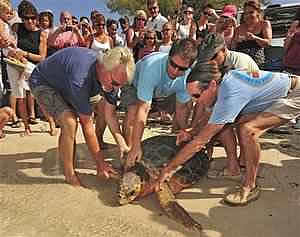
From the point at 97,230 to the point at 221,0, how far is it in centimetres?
2372

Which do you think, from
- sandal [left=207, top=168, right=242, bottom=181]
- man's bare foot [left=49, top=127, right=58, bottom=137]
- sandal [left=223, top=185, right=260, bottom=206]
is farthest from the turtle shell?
man's bare foot [left=49, top=127, right=58, bottom=137]

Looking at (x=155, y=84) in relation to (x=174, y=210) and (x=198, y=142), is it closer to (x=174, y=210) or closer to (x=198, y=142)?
(x=198, y=142)

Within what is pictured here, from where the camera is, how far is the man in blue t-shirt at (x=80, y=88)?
8.34 feet

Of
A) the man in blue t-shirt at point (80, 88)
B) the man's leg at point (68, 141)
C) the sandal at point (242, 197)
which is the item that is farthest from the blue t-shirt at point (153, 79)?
the sandal at point (242, 197)

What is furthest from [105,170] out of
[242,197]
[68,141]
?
[242,197]

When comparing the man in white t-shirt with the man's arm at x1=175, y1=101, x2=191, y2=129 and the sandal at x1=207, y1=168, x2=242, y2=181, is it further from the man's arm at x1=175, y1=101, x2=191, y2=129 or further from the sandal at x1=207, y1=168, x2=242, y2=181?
the sandal at x1=207, y1=168, x2=242, y2=181

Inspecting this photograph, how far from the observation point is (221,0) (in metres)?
24.1

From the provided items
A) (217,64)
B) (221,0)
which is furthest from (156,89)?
(221,0)

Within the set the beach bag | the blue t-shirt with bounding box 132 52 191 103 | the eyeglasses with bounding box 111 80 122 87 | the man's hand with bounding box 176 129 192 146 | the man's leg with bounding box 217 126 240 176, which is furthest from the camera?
the beach bag

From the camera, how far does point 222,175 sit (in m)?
3.26

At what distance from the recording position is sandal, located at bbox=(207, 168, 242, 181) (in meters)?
3.21

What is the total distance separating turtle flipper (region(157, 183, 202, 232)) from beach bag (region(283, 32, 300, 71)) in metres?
2.16

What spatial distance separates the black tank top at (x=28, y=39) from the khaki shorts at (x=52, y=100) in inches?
68.1

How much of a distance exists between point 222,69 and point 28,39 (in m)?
2.86
